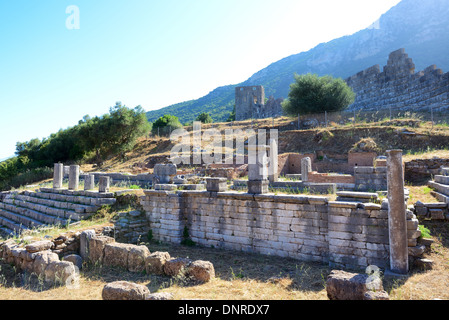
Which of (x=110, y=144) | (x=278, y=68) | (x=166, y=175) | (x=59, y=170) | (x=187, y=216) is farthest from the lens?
(x=278, y=68)

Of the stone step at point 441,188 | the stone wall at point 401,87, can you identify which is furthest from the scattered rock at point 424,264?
the stone wall at point 401,87

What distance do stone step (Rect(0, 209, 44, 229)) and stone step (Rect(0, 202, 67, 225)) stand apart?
0.19m

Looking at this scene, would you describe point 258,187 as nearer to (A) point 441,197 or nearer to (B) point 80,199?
(A) point 441,197

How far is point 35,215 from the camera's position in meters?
13.7

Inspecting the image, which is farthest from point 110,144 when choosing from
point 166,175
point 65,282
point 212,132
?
point 65,282

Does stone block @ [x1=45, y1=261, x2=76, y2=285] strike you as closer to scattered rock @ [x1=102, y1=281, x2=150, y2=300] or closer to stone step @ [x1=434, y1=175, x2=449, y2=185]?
scattered rock @ [x1=102, y1=281, x2=150, y2=300]

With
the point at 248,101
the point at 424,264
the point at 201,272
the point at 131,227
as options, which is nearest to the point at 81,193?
the point at 131,227

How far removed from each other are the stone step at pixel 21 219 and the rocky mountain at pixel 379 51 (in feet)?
218

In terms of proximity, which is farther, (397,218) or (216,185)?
(216,185)

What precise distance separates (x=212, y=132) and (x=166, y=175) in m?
23.8

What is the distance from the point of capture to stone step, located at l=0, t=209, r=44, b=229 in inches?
508

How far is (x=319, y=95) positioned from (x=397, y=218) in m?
25.7
